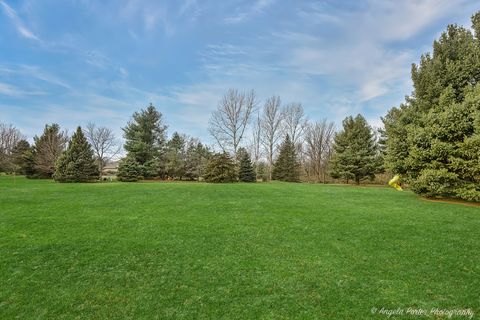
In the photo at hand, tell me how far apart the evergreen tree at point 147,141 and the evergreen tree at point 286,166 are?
15.4 meters

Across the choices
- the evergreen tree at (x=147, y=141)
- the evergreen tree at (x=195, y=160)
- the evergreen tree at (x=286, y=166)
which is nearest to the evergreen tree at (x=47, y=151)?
the evergreen tree at (x=147, y=141)

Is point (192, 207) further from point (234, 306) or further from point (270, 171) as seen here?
point (270, 171)

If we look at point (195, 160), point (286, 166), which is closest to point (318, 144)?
point (286, 166)

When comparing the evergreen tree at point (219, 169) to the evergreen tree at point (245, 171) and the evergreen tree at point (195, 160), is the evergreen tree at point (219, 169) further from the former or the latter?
the evergreen tree at point (195, 160)

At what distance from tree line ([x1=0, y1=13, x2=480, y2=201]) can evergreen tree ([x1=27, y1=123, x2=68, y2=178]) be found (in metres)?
0.12

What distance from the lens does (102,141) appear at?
1533 inches

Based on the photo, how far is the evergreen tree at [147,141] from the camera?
101 ft

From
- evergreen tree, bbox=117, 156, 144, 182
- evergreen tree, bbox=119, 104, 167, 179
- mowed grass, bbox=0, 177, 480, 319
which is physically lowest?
mowed grass, bbox=0, 177, 480, 319

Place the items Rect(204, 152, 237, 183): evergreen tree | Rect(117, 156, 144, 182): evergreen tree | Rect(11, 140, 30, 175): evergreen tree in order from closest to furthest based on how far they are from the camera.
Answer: Rect(204, 152, 237, 183): evergreen tree < Rect(117, 156, 144, 182): evergreen tree < Rect(11, 140, 30, 175): evergreen tree

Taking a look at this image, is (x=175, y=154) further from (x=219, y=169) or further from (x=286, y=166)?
(x=286, y=166)

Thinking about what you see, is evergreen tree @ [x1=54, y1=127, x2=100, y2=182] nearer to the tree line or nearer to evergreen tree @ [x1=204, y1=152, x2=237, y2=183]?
the tree line

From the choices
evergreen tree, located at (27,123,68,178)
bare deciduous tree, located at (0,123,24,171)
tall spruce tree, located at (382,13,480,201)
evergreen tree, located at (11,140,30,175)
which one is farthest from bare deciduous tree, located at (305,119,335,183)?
bare deciduous tree, located at (0,123,24,171)

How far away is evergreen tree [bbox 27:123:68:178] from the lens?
31.0m

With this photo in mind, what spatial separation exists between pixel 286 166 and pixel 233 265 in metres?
31.4
